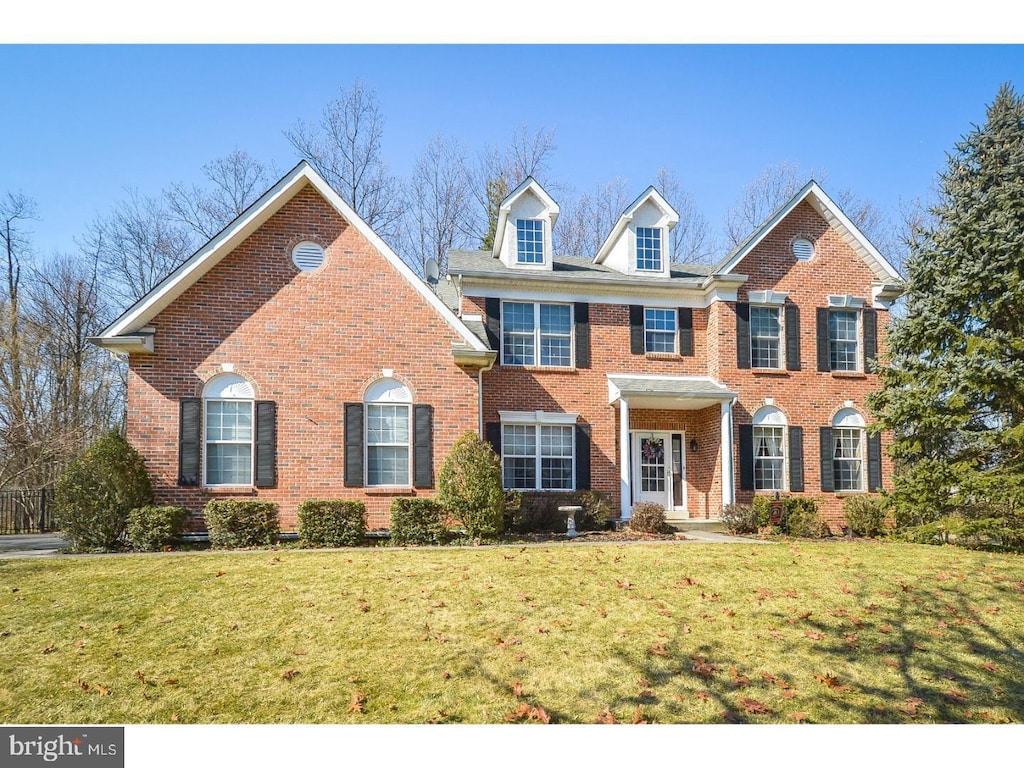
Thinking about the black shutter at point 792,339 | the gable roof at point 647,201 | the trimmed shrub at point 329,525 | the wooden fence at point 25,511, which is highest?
the gable roof at point 647,201

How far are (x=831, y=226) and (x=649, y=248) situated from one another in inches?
186

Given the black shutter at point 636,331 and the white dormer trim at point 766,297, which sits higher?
the white dormer trim at point 766,297

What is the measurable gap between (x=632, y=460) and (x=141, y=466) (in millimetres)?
10949

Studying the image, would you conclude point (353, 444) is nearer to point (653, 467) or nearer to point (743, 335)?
point (653, 467)

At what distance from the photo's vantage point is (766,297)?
17.4 m

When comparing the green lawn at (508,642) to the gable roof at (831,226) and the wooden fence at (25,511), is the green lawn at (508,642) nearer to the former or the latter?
the gable roof at (831,226)

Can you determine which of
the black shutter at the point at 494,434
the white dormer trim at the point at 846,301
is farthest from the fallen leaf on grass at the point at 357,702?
the white dormer trim at the point at 846,301

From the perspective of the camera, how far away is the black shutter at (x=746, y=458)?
1684cm

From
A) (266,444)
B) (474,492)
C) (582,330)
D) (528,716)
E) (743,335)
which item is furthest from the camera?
(743,335)

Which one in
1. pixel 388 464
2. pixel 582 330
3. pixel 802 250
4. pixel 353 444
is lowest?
pixel 388 464

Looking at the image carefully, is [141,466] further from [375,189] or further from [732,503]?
[375,189]

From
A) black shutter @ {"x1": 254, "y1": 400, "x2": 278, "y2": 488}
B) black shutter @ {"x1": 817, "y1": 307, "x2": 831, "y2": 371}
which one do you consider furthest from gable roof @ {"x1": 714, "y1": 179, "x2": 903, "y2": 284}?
black shutter @ {"x1": 254, "y1": 400, "x2": 278, "y2": 488}

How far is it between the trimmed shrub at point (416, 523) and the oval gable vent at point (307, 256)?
5216 millimetres

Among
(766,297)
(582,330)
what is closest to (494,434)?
(582,330)
